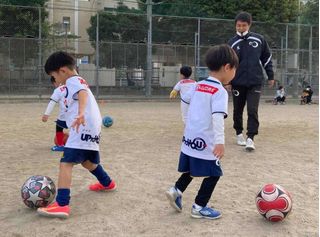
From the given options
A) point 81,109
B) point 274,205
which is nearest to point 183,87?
point 81,109

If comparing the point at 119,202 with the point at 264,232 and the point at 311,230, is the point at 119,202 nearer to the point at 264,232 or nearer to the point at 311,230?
the point at 264,232

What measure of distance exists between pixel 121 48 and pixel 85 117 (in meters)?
16.3

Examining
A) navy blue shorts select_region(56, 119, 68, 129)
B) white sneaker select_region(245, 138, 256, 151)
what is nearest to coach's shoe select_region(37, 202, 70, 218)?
navy blue shorts select_region(56, 119, 68, 129)

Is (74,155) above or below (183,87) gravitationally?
below

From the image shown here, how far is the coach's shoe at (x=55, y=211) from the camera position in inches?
152

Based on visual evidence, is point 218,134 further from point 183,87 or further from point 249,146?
point 183,87

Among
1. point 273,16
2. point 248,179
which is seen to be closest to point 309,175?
point 248,179

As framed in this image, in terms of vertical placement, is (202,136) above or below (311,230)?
above

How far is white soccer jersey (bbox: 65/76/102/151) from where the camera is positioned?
406 centimetres

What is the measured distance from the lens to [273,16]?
26.5 meters

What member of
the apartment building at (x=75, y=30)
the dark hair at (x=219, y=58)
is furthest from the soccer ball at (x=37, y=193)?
the apartment building at (x=75, y=30)

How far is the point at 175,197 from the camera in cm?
397

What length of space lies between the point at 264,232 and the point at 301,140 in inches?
202

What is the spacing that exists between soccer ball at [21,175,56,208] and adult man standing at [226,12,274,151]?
363 centimetres
